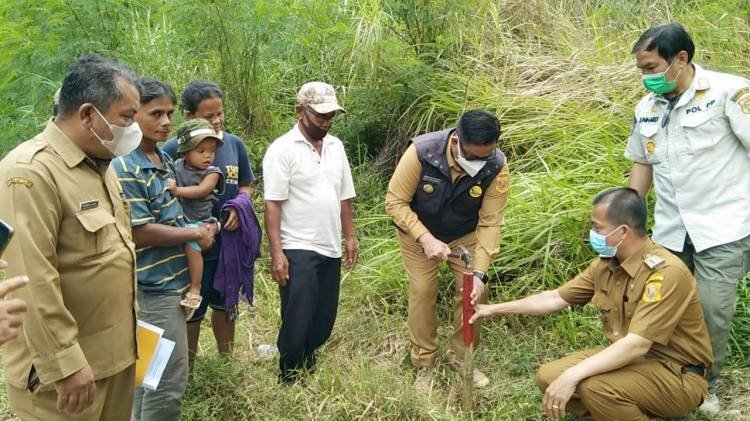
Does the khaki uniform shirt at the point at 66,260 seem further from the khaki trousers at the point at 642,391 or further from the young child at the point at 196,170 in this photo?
the khaki trousers at the point at 642,391

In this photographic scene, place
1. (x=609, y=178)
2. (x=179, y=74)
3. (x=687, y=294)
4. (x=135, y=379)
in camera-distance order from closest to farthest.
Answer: (x=135, y=379), (x=687, y=294), (x=609, y=178), (x=179, y=74)

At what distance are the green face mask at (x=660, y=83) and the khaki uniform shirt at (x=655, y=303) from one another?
779mm

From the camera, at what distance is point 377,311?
4.70 meters

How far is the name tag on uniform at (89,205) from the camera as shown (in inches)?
86.9

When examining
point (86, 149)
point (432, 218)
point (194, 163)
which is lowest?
point (432, 218)

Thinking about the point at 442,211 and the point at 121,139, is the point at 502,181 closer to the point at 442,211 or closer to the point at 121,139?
the point at 442,211

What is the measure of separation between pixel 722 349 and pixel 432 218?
162cm

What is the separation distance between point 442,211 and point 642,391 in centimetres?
139

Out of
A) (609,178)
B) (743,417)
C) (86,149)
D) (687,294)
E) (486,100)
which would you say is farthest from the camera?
(486,100)

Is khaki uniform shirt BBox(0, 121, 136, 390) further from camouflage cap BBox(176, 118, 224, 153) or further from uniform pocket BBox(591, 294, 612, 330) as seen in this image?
uniform pocket BBox(591, 294, 612, 330)

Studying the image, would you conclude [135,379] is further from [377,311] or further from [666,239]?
[666,239]

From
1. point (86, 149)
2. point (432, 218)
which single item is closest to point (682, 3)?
point (432, 218)

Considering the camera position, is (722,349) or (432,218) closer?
(722,349)

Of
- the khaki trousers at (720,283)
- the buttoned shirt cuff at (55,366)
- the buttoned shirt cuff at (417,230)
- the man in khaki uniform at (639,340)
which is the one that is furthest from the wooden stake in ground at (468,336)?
the buttoned shirt cuff at (55,366)
